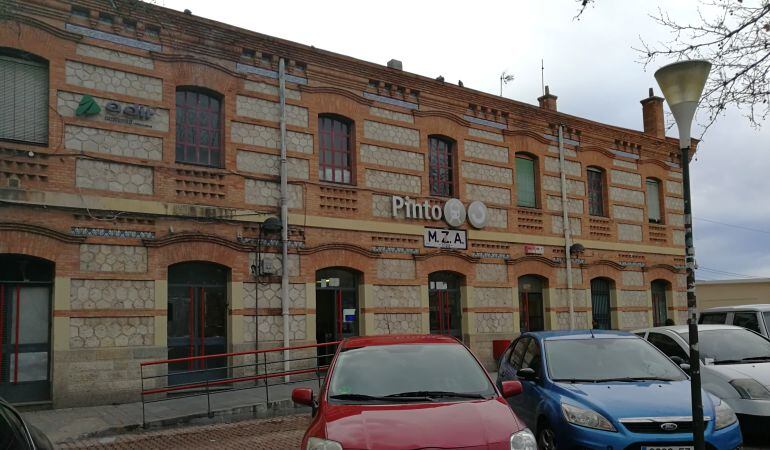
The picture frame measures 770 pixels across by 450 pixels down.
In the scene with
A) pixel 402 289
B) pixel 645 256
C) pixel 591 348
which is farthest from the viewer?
pixel 645 256

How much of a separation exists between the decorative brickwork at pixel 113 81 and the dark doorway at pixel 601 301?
15.2 metres

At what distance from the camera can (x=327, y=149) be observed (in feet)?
53.6

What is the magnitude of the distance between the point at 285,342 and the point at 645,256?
14.7 meters

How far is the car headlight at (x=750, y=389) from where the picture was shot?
8.41m

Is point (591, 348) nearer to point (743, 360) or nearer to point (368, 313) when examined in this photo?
point (743, 360)

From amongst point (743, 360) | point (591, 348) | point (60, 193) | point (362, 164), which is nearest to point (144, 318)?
point (60, 193)

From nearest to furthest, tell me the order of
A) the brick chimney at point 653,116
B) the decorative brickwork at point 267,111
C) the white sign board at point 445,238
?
the decorative brickwork at point 267,111 → the white sign board at point 445,238 → the brick chimney at point 653,116

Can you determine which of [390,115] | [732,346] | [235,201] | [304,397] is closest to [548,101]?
[390,115]

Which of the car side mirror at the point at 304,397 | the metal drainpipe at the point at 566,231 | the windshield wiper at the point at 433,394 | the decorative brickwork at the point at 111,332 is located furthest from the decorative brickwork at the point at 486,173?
the windshield wiper at the point at 433,394

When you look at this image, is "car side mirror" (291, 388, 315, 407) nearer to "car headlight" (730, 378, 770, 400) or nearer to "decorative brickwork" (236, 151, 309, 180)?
"car headlight" (730, 378, 770, 400)

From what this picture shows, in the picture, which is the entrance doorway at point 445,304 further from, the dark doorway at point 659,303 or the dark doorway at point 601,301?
the dark doorway at point 659,303

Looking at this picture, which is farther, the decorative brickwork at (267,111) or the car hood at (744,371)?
the decorative brickwork at (267,111)

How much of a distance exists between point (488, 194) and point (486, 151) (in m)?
1.32

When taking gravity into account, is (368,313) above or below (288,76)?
below
